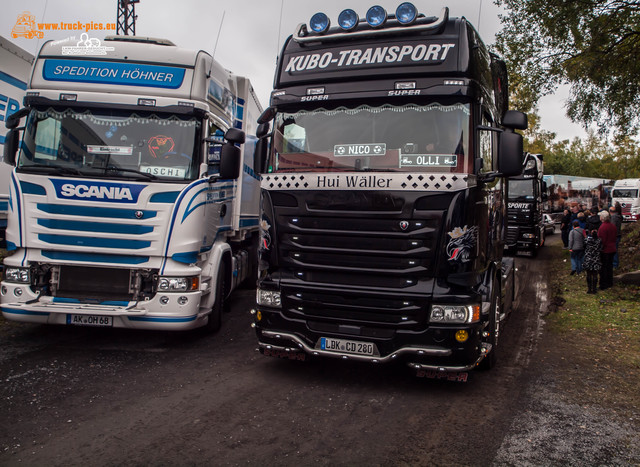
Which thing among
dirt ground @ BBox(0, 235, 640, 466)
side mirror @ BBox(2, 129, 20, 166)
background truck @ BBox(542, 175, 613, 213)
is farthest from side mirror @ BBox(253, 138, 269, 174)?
background truck @ BBox(542, 175, 613, 213)

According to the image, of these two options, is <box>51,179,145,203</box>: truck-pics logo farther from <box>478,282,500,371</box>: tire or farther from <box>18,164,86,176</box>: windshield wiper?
<box>478,282,500,371</box>: tire

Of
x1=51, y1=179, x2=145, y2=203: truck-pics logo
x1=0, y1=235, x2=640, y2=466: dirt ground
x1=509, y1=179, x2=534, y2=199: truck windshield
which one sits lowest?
x1=0, y1=235, x2=640, y2=466: dirt ground

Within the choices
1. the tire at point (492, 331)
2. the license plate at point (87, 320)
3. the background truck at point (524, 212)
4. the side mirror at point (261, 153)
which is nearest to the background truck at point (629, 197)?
the background truck at point (524, 212)

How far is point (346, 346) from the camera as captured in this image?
5.26 m

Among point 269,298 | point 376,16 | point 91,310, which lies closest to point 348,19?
point 376,16

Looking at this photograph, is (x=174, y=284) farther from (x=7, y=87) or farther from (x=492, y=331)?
(x=7, y=87)

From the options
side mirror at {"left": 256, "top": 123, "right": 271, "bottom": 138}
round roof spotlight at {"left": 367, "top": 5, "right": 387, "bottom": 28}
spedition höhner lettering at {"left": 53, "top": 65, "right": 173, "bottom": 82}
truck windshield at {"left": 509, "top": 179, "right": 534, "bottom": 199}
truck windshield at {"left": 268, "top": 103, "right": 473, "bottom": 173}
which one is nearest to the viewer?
truck windshield at {"left": 268, "top": 103, "right": 473, "bottom": 173}

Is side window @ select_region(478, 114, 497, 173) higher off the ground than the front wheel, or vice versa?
side window @ select_region(478, 114, 497, 173)

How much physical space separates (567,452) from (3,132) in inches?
351

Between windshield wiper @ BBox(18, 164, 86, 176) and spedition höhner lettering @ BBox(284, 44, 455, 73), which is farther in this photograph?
windshield wiper @ BBox(18, 164, 86, 176)

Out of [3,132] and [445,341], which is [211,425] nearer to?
[445,341]

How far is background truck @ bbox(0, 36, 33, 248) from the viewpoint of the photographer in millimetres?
8312

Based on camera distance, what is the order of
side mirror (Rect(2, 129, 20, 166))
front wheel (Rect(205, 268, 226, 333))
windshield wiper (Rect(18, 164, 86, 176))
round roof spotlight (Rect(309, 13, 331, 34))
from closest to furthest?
round roof spotlight (Rect(309, 13, 331, 34))
windshield wiper (Rect(18, 164, 86, 176))
side mirror (Rect(2, 129, 20, 166))
front wheel (Rect(205, 268, 226, 333))

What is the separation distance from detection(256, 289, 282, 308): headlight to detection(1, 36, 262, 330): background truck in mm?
1254
